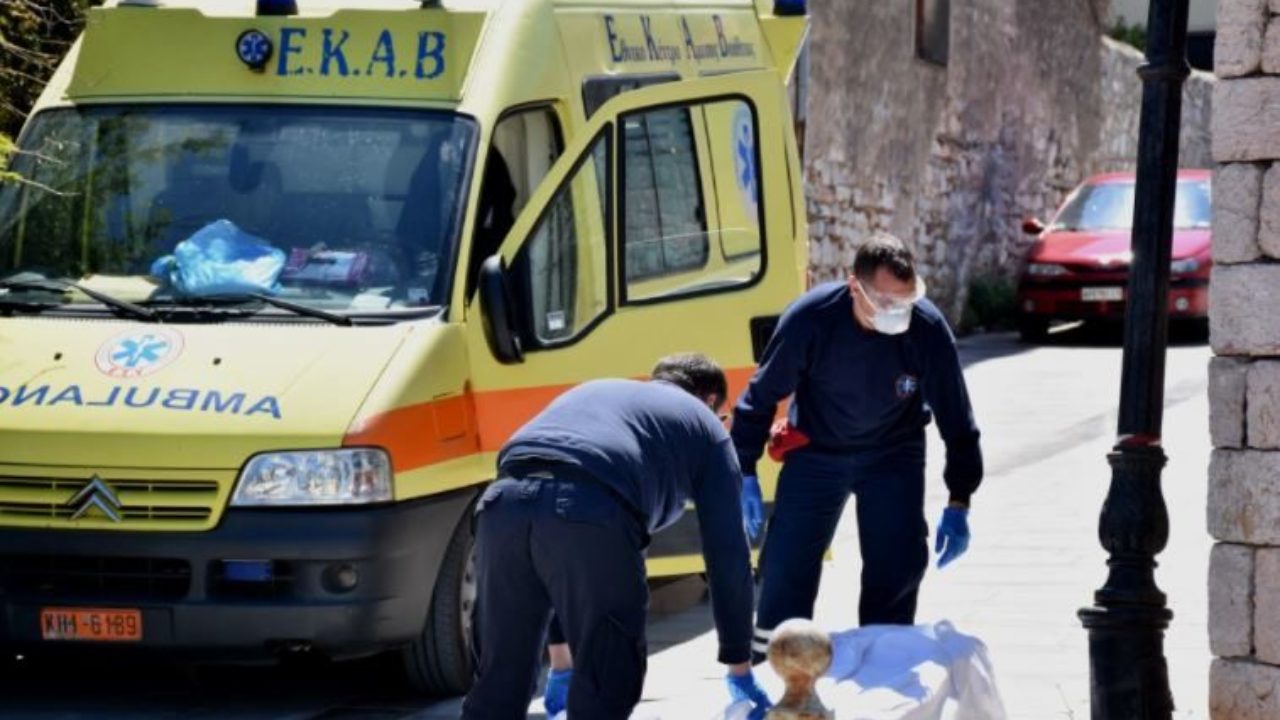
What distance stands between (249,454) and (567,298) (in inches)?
61.8

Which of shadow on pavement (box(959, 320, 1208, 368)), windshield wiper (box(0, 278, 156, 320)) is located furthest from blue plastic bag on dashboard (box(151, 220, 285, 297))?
shadow on pavement (box(959, 320, 1208, 368))

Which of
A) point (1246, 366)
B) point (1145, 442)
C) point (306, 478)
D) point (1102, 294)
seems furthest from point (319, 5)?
point (1102, 294)

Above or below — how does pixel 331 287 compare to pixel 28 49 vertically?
below

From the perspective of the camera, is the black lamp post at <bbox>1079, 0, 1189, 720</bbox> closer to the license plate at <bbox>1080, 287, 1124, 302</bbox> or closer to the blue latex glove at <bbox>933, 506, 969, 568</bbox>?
the blue latex glove at <bbox>933, 506, 969, 568</bbox>

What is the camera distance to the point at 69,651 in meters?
8.93

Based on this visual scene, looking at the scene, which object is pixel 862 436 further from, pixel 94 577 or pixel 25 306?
pixel 25 306

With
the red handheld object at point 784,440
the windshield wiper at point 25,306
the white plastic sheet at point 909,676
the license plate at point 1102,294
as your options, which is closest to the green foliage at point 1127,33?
the license plate at point 1102,294

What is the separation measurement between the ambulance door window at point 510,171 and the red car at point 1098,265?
13742 mm

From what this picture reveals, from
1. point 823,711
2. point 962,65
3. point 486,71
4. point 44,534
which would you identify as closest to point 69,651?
Result: point 44,534

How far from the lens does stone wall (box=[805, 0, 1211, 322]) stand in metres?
22.6

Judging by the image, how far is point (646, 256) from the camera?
1043 cm

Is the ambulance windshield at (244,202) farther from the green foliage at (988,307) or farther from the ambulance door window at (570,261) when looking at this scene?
the green foliage at (988,307)

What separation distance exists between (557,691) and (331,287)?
2.47 m

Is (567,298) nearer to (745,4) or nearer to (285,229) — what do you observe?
(285,229)
